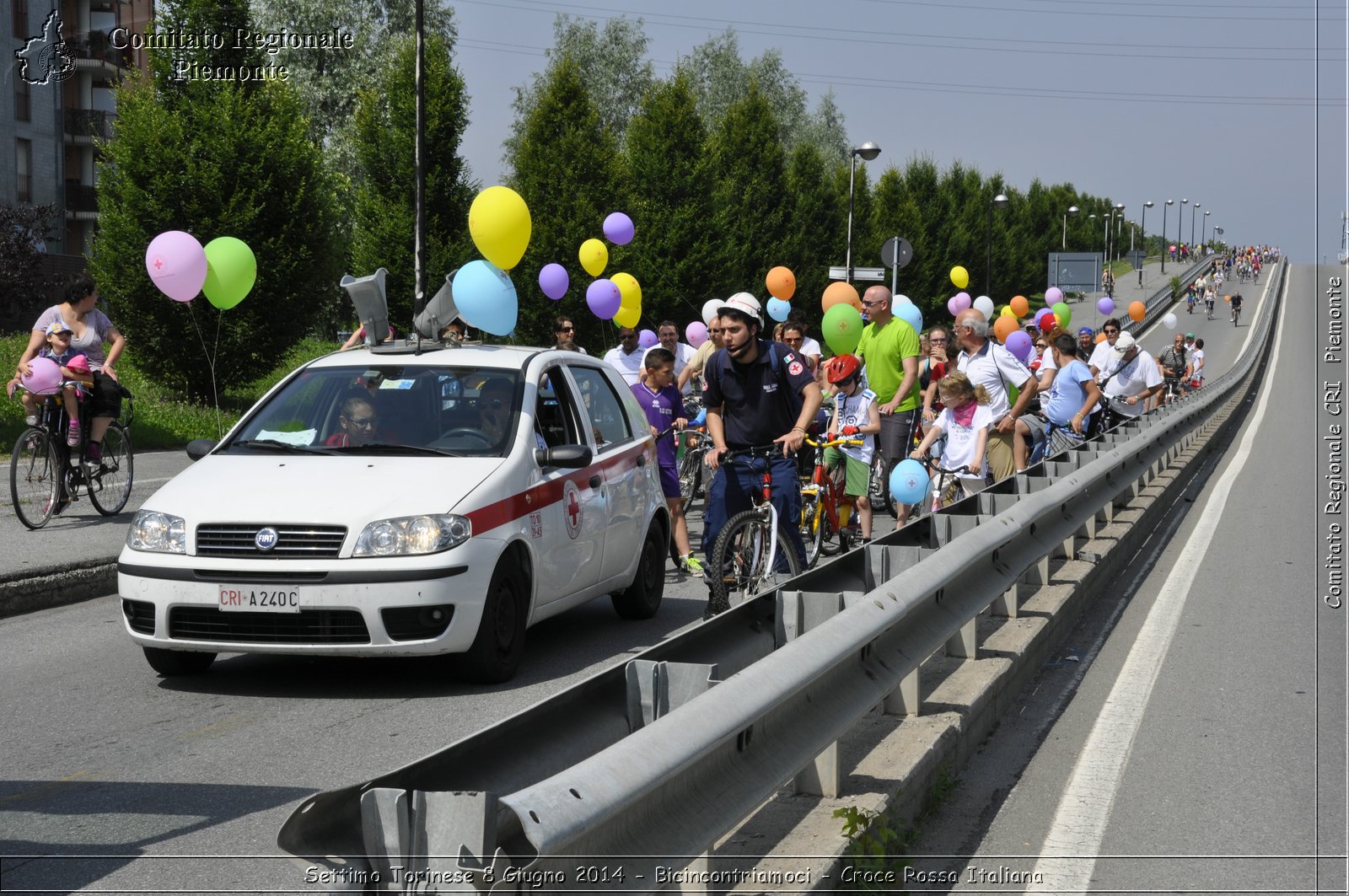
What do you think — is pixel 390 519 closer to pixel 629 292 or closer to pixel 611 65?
pixel 629 292

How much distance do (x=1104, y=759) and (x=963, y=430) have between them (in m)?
5.87

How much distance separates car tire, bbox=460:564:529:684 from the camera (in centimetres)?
709

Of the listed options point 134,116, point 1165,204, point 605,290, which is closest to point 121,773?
point 605,290

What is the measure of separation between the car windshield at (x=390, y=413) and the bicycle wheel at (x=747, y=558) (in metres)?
1.39

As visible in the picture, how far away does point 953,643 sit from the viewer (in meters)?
6.72

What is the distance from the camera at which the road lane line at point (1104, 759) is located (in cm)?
459

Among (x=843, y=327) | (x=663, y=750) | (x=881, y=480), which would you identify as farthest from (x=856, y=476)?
(x=663, y=750)

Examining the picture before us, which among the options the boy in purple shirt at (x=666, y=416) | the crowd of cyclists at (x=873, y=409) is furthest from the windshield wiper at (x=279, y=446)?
the boy in purple shirt at (x=666, y=416)

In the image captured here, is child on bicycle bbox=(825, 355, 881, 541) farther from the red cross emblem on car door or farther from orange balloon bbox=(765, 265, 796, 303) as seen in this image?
orange balloon bbox=(765, 265, 796, 303)

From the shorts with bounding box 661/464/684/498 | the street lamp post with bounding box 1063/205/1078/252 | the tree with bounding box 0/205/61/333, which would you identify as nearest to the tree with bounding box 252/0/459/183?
the tree with bounding box 0/205/61/333

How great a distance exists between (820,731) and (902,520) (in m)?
8.09

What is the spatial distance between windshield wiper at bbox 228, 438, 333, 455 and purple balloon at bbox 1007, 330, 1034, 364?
40.8ft

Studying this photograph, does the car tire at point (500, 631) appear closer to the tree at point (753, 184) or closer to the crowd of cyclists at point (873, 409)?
the crowd of cyclists at point (873, 409)

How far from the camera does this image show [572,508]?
8031mm
